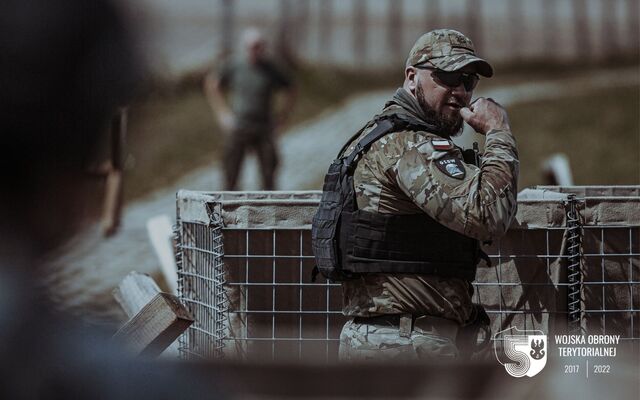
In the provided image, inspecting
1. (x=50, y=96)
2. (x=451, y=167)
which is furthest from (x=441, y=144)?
(x=50, y=96)

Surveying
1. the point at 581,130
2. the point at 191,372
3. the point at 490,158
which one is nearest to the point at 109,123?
the point at 191,372

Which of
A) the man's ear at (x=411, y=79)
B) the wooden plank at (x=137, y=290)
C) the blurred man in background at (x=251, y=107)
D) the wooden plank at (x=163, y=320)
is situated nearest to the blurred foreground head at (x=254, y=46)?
the blurred man in background at (x=251, y=107)

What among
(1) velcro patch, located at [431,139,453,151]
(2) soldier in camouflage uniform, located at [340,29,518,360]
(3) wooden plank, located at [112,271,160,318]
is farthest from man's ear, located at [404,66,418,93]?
(3) wooden plank, located at [112,271,160,318]

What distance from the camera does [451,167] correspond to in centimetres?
288

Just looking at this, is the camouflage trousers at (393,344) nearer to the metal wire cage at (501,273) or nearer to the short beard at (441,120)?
the short beard at (441,120)

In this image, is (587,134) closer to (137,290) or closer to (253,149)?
(253,149)

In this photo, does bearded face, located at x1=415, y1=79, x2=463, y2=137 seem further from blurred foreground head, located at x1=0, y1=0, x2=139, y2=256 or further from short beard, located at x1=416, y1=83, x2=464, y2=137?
blurred foreground head, located at x1=0, y1=0, x2=139, y2=256

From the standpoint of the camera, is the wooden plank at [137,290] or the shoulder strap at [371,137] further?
the wooden plank at [137,290]

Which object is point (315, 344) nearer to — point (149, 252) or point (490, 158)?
point (490, 158)

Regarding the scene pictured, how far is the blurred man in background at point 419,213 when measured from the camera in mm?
2848

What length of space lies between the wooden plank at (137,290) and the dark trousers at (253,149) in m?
5.85

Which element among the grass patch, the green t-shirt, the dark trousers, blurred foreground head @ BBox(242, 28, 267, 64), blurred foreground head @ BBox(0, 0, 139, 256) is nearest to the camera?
blurred foreground head @ BBox(0, 0, 139, 256)

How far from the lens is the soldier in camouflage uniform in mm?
2814

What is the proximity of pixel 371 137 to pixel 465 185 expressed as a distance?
13.1 inches
